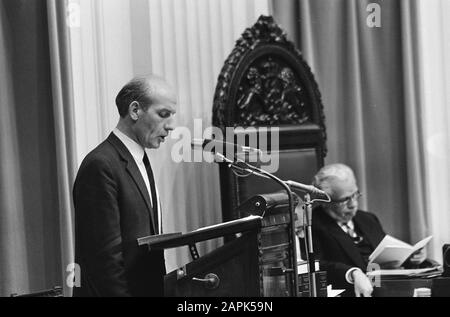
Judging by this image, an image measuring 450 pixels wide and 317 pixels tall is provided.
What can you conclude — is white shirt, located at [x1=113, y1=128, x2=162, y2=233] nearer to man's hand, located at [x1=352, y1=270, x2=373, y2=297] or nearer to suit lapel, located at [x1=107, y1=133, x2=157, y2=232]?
suit lapel, located at [x1=107, y1=133, x2=157, y2=232]

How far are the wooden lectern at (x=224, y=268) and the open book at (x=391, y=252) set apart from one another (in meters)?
1.51

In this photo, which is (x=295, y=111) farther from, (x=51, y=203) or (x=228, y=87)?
(x=51, y=203)

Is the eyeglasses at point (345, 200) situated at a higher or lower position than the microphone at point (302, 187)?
lower

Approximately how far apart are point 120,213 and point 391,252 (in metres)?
1.76

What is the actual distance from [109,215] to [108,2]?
1680mm

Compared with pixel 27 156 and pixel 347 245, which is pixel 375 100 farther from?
pixel 27 156

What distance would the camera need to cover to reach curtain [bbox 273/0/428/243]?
18.2 feet

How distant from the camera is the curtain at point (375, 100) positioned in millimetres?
5562

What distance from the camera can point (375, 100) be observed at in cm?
577

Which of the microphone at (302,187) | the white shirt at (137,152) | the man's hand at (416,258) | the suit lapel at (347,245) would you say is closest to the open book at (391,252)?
the suit lapel at (347,245)

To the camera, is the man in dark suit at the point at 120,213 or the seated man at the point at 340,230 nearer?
the man in dark suit at the point at 120,213

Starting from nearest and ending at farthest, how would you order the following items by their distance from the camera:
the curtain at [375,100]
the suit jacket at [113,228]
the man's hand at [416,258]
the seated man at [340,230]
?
the suit jacket at [113,228] < the seated man at [340,230] < the man's hand at [416,258] < the curtain at [375,100]

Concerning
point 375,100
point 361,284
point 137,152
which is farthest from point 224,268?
point 375,100

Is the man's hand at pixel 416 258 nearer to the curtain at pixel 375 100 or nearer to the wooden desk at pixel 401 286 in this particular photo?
the wooden desk at pixel 401 286
